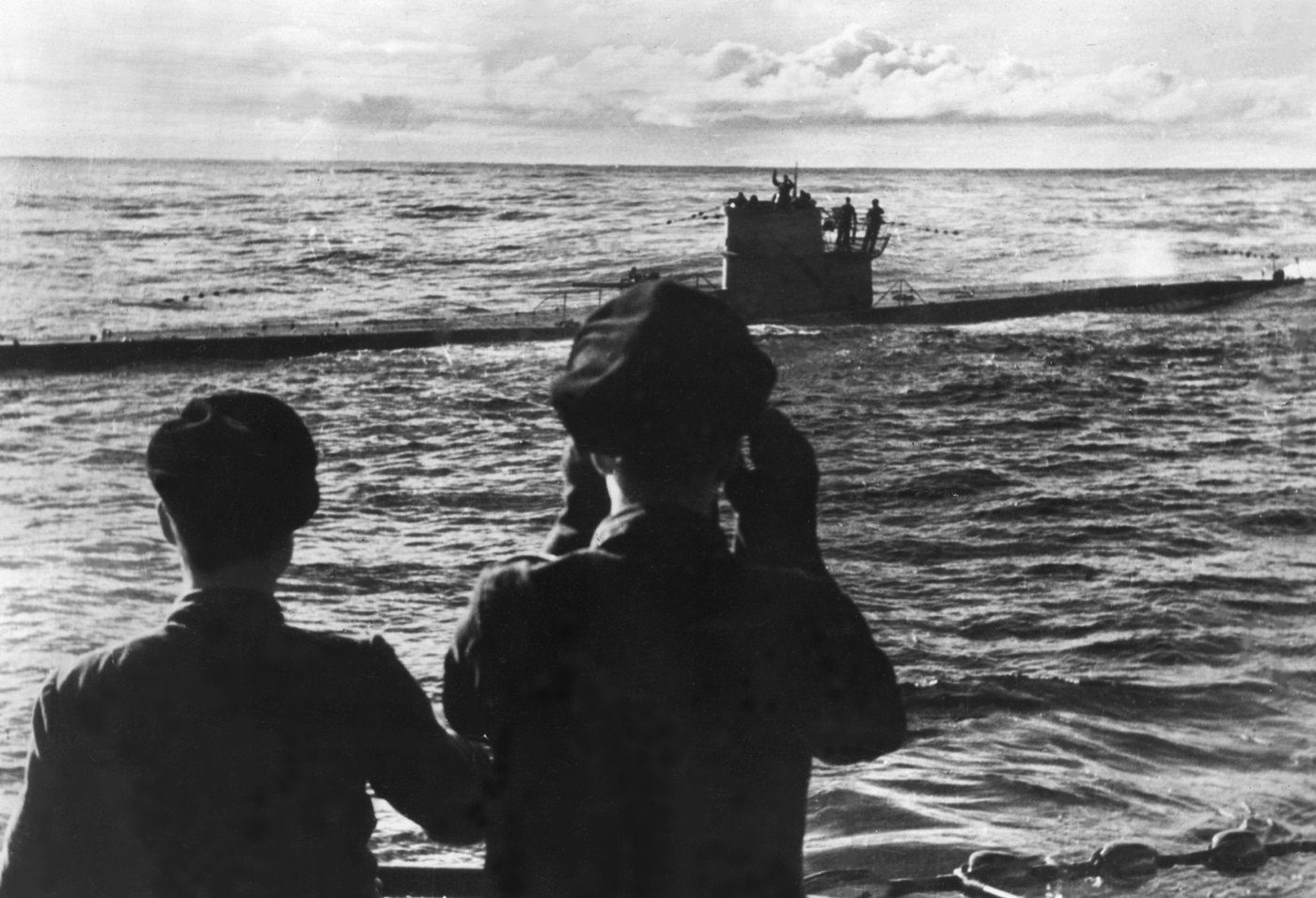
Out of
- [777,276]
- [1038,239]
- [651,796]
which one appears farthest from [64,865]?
[1038,239]

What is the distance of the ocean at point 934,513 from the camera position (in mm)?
4559

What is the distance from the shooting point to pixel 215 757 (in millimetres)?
1480

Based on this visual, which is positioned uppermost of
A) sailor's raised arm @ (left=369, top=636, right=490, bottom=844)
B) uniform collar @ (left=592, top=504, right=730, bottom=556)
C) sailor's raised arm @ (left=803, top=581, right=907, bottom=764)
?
uniform collar @ (left=592, top=504, right=730, bottom=556)

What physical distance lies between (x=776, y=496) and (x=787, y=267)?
76.3 ft

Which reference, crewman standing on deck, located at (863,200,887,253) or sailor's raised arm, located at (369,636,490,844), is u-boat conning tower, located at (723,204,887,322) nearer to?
crewman standing on deck, located at (863,200,887,253)

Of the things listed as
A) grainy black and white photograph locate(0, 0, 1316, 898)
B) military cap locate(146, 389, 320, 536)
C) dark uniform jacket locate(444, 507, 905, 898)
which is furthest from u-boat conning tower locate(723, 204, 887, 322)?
dark uniform jacket locate(444, 507, 905, 898)

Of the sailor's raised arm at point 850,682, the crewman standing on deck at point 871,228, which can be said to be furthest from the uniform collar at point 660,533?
the crewman standing on deck at point 871,228

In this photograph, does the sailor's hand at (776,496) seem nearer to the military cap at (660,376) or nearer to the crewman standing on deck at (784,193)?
the military cap at (660,376)

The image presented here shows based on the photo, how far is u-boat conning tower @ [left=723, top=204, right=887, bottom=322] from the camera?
23.1 m

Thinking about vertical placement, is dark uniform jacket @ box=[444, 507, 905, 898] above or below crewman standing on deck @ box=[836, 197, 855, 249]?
below

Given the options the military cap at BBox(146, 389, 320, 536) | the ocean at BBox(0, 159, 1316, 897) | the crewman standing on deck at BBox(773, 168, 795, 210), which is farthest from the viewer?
the crewman standing on deck at BBox(773, 168, 795, 210)

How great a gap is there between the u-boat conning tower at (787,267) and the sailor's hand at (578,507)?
21.5 metres

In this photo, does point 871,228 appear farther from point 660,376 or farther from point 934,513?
point 660,376

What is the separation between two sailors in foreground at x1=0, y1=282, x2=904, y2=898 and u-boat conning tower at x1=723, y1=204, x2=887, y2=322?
2159cm
